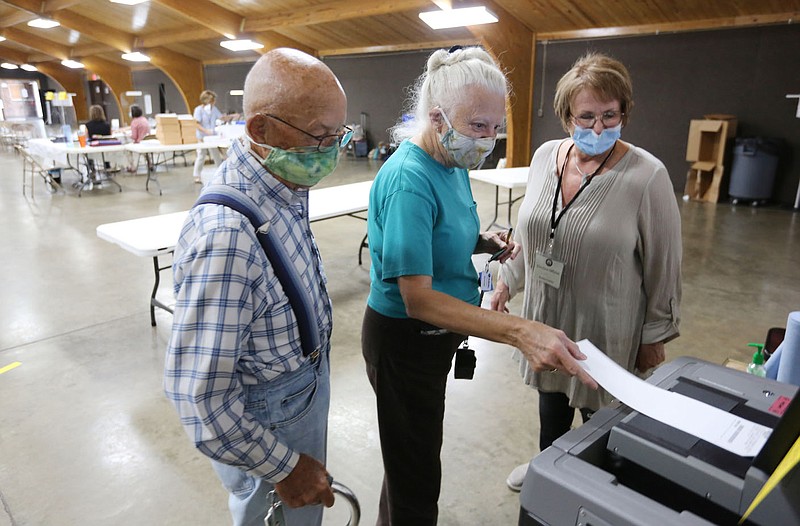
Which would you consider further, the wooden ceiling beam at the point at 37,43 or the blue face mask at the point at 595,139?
the wooden ceiling beam at the point at 37,43

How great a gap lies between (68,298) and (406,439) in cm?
385

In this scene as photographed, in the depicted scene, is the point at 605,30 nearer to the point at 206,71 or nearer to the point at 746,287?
the point at 746,287

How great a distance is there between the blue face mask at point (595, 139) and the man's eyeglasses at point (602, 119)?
1 cm

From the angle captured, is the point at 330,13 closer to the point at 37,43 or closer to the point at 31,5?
the point at 31,5

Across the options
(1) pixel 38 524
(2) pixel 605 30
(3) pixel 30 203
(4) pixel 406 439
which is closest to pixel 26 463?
(1) pixel 38 524

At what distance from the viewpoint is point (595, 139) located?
1.51m

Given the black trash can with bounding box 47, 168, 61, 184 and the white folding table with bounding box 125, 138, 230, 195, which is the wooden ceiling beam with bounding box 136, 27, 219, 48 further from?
the black trash can with bounding box 47, 168, 61, 184

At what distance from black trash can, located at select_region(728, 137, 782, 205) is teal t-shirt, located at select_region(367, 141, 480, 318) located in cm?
742

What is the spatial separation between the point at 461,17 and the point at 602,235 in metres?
7.87

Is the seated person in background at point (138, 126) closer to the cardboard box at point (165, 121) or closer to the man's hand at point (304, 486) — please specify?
the cardboard box at point (165, 121)

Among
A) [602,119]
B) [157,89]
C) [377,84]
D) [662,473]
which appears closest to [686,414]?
[662,473]

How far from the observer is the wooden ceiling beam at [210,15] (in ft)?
32.8

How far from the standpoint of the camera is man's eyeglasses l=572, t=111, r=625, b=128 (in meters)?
1.51

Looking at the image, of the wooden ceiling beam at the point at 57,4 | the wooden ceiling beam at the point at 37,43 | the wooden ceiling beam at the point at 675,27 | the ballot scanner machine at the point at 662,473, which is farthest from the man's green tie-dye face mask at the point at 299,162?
the wooden ceiling beam at the point at 37,43
